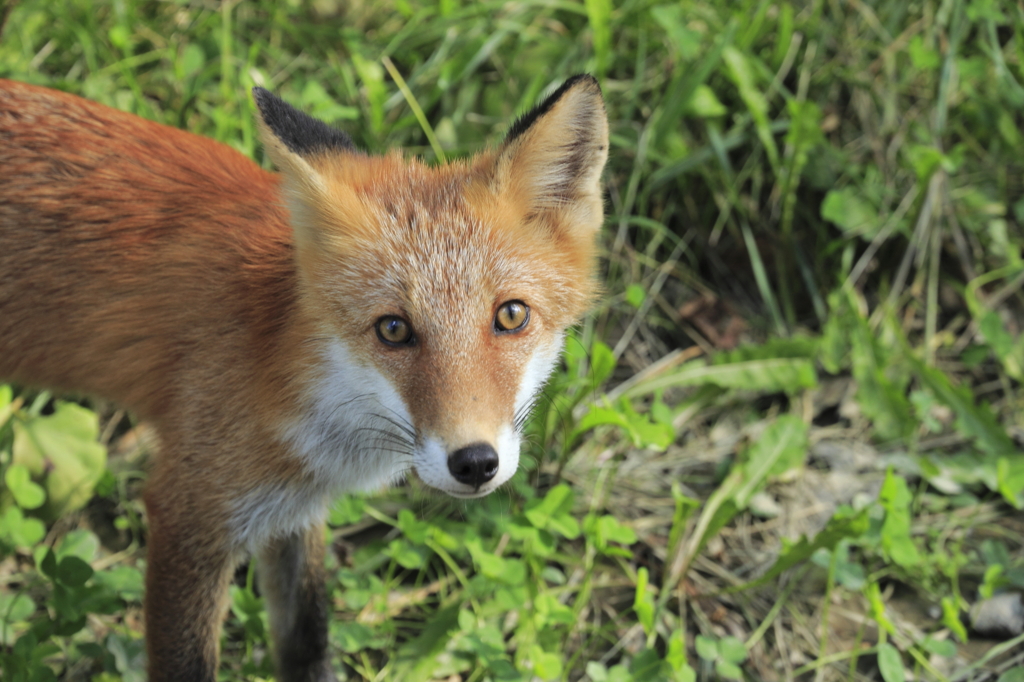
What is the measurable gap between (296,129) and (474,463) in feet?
3.28

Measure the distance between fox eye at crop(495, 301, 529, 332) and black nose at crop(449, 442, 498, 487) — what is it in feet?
1.24

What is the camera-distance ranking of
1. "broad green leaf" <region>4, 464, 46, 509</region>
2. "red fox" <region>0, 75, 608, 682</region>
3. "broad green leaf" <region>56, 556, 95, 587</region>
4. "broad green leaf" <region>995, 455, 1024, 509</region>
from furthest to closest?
"broad green leaf" <region>995, 455, 1024, 509</region>, "broad green leaf" <region>4, 464, 46, 509</region>, "broad green leaf" <region>56, 556, 95, 587</region>, "red fox" <region>0, 75, 608, 682</region>

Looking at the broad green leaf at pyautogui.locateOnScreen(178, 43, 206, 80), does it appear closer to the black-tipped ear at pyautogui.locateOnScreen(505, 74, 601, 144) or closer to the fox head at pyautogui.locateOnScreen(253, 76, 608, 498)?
the fox head at pyautogui.locateOnScreen(253, 76, 608, 498)

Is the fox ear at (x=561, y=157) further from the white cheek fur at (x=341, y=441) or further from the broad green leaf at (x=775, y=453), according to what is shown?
the broad green leaf at (x=775, y=453)

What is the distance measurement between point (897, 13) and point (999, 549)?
2.63m

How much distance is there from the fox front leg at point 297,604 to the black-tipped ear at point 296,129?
116 centimetres

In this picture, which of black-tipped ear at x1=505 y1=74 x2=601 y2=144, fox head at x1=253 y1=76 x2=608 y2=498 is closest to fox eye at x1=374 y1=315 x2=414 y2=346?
fox head at x1=253 y1=76 x2=608 y2=498

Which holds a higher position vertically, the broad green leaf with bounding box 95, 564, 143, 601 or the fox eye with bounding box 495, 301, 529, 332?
the fox eye with bounding box 495, 301, 529, 332

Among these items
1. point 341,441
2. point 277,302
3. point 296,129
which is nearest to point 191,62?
point 296,129

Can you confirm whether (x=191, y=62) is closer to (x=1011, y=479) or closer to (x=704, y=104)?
(x=704, y=104)

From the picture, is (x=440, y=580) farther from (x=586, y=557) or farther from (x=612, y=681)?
(x=612, y=681)

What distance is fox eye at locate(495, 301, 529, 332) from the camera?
1.97 metres

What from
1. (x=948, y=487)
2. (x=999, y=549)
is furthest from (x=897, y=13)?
(x=999, y=549)

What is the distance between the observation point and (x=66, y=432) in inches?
114
